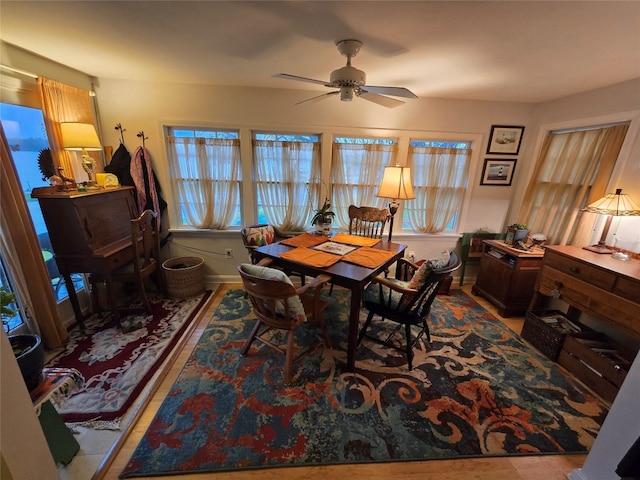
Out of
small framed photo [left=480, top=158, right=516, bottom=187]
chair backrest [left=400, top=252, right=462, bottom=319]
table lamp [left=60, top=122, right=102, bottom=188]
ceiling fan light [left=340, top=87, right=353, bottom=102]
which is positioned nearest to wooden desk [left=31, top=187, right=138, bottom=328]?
table lamp [left=60, top=122, right=102, bottom=188]

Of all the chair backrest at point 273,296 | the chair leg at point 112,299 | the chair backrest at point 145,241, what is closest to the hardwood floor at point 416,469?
the chair backrest at point 273,296

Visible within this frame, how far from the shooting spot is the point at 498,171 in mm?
3314

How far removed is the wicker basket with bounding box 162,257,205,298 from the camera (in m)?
2.95

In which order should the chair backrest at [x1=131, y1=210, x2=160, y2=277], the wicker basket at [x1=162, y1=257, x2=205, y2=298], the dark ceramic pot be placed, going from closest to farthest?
the dark ceramic pot, the chair backrest at [x1=131, y1=210, x2=160, y2=277], the wicker basket at [x1=162, y1=257, x2=205, y2=298]

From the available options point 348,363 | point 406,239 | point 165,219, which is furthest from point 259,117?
point 348,363

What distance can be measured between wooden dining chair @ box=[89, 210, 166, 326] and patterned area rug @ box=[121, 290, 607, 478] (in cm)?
88

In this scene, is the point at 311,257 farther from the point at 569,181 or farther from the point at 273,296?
the point at 569,181

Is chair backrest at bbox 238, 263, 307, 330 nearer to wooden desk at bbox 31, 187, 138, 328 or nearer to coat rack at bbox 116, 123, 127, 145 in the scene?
wooden desk at bbox 31, 187, 138, 328

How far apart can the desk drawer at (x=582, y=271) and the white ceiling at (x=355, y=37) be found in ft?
4.90

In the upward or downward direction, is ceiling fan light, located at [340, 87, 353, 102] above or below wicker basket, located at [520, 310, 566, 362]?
above

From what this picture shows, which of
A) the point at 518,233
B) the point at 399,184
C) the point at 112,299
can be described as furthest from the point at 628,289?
the point at 112,299

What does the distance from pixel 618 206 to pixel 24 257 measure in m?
4.62

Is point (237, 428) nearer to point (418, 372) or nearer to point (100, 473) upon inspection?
point (100, 473)

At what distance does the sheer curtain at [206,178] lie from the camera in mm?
3043
